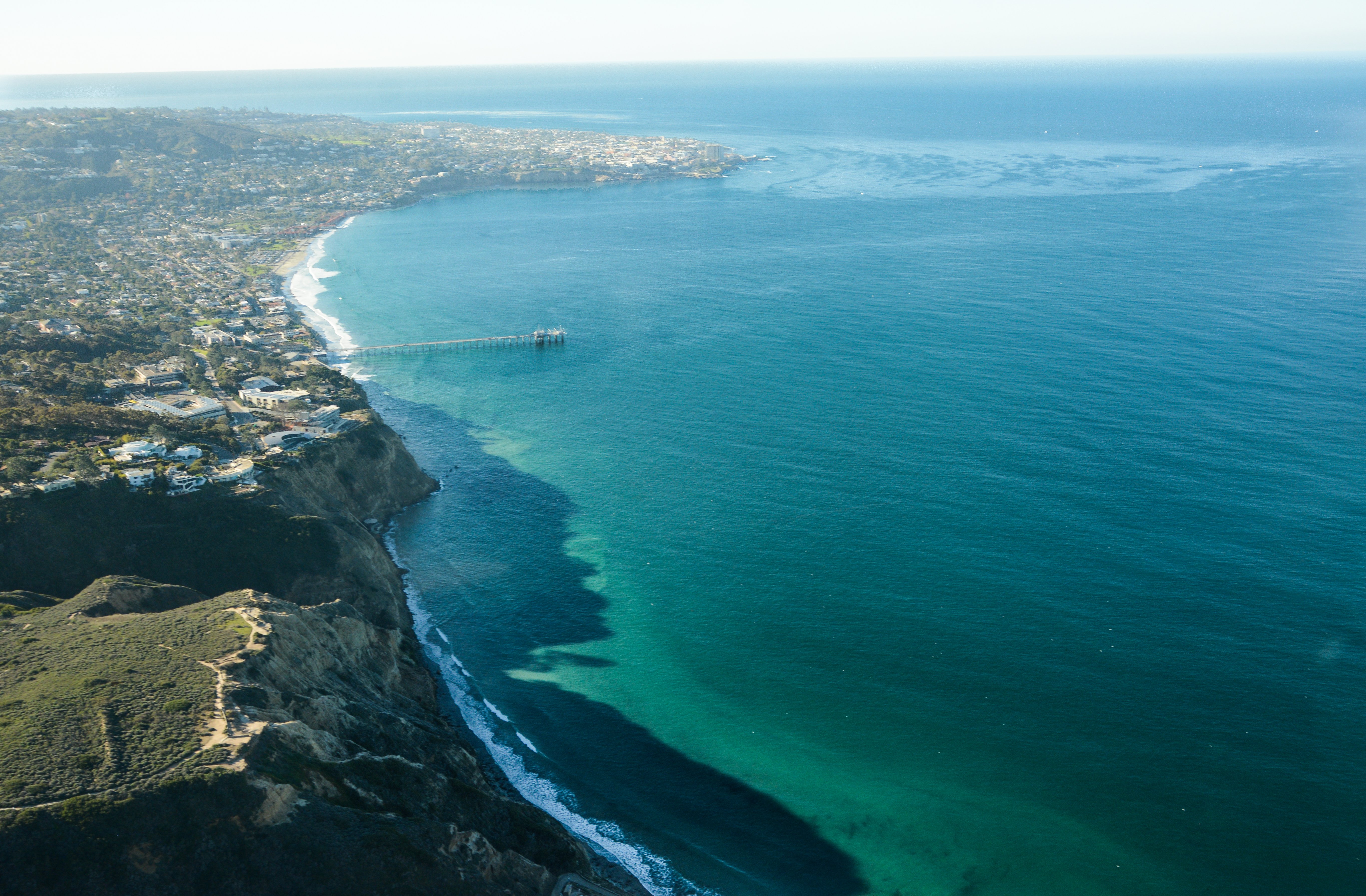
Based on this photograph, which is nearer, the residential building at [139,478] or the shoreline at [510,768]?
the shoreline at [510,768]

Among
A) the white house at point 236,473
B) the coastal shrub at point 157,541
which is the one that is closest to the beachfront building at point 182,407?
the white house at point 236,473

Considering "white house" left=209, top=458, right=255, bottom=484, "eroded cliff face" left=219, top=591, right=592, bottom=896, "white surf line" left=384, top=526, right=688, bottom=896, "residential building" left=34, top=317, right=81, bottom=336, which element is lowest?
"white surf line" left=384, top=526, right=688, bottom=896

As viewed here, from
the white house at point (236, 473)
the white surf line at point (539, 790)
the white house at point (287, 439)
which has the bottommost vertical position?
the white surf line at point (539, 790)

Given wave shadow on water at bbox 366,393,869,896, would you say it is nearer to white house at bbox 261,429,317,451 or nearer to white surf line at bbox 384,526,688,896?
white surf line at bbox 384,526,688,896

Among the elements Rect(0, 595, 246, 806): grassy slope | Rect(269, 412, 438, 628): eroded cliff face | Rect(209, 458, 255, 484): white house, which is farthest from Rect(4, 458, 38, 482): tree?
Rect(269, 412, 438, 628): eroded cliff face

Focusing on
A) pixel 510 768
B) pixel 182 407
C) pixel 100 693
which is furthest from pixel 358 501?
pixel 100 693

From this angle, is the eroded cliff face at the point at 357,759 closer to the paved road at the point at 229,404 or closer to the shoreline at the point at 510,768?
the shoreline at the point at 510,768

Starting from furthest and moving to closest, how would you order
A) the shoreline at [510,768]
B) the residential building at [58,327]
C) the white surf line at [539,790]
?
the residential building at [58,327]
the shoreline at [510,768]
the white surf line at [539,790]
